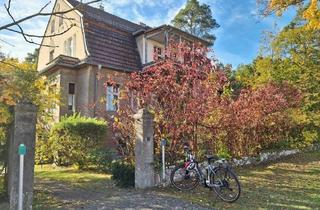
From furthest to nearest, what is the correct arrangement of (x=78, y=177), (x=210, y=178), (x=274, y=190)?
(x=78, y=177) → (x=274, y=190) → (x=210, y=178)

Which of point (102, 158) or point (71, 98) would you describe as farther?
point (71, 98)

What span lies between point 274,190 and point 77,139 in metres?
7.94

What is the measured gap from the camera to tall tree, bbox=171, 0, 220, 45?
1705 inches

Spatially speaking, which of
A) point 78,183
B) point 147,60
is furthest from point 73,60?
point 78,183

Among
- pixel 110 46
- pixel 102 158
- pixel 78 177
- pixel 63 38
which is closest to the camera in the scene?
pixel 78 177

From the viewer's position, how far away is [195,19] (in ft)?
143

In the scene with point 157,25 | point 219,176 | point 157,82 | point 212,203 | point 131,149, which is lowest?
point 212,203

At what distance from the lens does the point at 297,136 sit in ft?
59.7

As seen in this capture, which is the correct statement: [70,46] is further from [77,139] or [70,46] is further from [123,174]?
[123,174]

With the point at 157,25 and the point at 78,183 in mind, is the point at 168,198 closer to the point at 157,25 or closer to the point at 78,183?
the point at 78,183

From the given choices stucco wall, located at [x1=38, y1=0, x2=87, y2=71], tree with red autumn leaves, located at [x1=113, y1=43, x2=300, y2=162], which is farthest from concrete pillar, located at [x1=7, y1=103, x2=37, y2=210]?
stucco wall, located at [x1=38, y1=0, x2=87, y2=71]

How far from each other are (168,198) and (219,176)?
135cm

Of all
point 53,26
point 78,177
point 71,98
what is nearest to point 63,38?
point 53,26

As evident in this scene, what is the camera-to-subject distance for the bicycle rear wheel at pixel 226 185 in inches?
301
